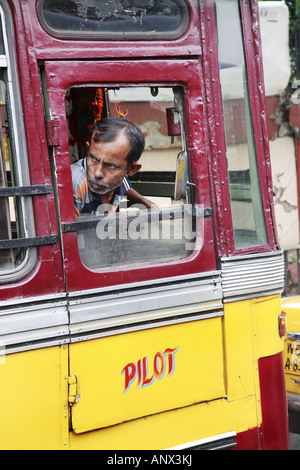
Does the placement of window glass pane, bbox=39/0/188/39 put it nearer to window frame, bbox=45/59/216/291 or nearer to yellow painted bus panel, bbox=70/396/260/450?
window frame, bbox=45/59/216/291

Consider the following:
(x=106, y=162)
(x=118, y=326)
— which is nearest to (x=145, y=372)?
(x=118, y=326)

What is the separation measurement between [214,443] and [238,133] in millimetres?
1434

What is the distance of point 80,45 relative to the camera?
2.45 meters

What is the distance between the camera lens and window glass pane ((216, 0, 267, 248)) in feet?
9.30

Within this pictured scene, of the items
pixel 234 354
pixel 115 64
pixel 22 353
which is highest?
pixel 115 64

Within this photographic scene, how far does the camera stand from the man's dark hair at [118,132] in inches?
106

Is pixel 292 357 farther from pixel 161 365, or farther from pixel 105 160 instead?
pixel 105 160

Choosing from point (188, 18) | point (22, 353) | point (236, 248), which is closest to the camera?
point (22, 353)

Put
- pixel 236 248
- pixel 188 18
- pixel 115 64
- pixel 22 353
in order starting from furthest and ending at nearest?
pixel 236 248, pixel 188 18, pixel 115 64, pixel 22 353

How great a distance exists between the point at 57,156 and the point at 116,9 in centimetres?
67

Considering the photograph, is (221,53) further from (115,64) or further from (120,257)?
(120,257)

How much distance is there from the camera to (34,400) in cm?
237

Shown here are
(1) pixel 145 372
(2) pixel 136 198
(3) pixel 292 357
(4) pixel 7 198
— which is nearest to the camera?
(4) pixel 7 198

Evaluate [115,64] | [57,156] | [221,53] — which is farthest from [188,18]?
[57,156]
